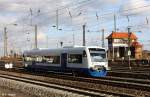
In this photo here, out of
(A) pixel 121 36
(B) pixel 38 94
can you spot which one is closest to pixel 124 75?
(B) pixel 38 94

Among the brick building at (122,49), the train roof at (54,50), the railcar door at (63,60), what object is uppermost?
the brick building at (122,49)

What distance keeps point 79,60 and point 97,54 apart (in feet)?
5.65

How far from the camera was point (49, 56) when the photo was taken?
41688mm

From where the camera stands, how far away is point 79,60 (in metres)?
34.3

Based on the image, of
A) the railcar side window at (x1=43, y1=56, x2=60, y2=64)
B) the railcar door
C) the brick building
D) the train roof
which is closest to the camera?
the train roof

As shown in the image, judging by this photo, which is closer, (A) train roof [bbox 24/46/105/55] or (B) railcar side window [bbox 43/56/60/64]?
(A) train roof [bbox 24/46/105/55]

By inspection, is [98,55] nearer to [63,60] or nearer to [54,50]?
[63,60]

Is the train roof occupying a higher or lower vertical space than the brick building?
lower

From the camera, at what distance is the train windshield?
33.7 meters

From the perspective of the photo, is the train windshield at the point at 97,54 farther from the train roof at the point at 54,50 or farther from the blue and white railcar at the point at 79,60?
the train roof at the point at 54,50

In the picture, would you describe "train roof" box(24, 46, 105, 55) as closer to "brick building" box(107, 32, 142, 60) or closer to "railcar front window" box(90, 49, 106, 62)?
"railcar front window" box(90, 49, 106, 62)

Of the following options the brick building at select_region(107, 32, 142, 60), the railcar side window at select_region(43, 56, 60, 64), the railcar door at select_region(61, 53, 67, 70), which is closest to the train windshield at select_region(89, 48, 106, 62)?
the railcar door at select_region(61, 53, 67, 70)

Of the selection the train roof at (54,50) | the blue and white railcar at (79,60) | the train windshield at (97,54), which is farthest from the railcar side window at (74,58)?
the train windshield at (97,54)

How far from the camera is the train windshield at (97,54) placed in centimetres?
3372
